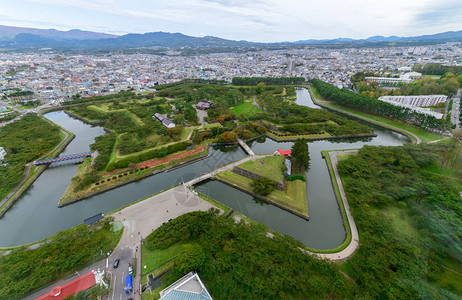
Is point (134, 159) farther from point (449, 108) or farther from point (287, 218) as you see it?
point (449, 108)

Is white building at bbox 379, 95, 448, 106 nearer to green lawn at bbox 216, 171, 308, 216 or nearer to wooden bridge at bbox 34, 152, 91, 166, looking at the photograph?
green lawn at bbox 216, 171, 308, 216

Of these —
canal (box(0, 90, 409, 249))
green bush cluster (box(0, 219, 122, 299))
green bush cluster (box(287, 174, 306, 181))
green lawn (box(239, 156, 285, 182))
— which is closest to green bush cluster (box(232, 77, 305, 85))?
canal (box(0, 90, 409, 249))

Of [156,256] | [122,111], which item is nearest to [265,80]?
[122,111]

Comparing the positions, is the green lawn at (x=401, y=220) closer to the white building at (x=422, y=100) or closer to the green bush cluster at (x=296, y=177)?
the green bush cluster at (x=296, y=177)

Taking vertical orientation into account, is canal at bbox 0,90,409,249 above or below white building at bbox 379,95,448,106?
below

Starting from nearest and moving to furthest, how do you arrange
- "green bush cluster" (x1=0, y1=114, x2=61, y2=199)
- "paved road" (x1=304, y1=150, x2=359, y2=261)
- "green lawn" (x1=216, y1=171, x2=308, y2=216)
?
"paved road" (x1=304, y1=150, x2=359, y2=261) < "green lawn" (x1=216, y1=171, x2=308, y2=216) < "green bush cluster" (x1=0, y1=114, x2=61, y2=199)

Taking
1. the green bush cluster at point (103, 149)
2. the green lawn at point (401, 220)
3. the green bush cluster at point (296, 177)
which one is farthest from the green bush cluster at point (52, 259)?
the green lawn at point (401, 220)

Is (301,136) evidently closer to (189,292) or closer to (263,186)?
(263,186)
